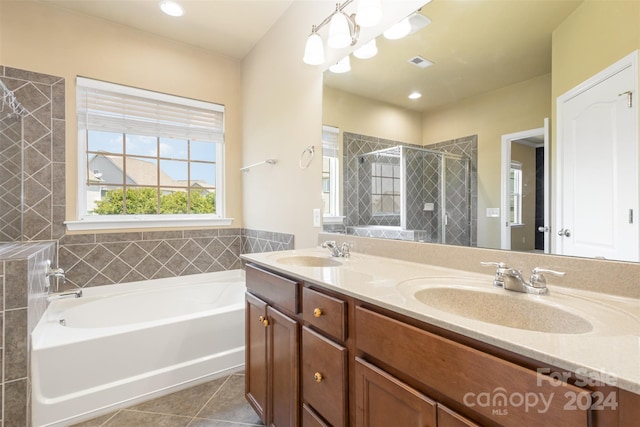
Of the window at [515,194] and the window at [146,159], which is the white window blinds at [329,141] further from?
the window at [146,159]

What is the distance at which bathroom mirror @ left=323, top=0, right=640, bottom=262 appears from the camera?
1051 millimetres

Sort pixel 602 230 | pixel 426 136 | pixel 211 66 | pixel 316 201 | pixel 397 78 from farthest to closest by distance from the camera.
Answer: pixel 211 66 → pixel 316 201 → pixel 397 78 → pixel 426 136 → pixel 602 230

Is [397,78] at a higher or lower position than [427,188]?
higher

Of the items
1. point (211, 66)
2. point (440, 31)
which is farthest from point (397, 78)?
point (211, 66)

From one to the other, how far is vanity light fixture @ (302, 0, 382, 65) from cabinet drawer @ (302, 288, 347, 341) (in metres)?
1.38

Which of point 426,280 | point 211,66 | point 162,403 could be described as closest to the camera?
point 426,280

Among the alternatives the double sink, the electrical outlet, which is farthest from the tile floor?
the double sink

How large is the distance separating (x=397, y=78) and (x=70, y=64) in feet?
A: 8.39

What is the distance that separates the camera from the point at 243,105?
3.13 metres

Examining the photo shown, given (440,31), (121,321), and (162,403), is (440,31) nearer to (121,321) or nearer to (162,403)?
(162,403)

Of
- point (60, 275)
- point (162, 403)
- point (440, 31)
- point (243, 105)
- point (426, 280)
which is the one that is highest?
point (243, 105)

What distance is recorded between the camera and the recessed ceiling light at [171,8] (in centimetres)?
Answer: 225

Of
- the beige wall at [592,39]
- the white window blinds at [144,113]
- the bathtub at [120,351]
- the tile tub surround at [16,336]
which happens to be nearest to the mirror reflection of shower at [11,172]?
the white window blinds at [144,113]

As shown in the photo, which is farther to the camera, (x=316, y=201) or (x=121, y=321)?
(x=121, y=321)
